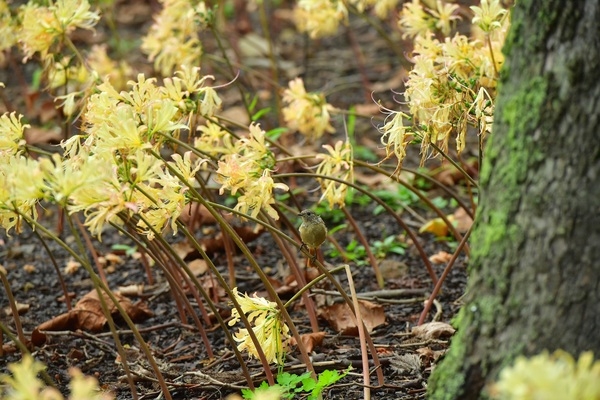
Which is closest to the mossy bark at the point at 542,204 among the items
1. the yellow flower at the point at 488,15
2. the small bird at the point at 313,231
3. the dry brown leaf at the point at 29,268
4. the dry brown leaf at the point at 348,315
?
the small bird at the point at 313,231

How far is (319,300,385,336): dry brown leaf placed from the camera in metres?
3.27

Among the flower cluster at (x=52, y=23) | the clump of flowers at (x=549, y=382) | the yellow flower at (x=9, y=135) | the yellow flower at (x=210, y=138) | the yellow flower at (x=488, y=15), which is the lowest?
the clump of flowers at (x=549, y=382)

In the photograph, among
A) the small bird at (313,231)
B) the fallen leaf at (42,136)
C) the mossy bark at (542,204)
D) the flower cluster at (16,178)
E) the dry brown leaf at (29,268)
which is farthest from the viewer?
the fallen leaf at (42,136)

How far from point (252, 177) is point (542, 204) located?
108cm

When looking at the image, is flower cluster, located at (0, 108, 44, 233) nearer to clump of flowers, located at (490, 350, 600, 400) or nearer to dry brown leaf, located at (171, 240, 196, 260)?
clump of flowers, located at (490, 350, 600, 400)

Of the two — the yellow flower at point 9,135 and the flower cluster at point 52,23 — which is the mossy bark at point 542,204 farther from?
the flower cluster at point 52,23

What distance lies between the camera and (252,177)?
2758 mm

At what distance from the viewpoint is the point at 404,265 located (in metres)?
3.92

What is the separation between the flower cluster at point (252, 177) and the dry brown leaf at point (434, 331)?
0.73 m

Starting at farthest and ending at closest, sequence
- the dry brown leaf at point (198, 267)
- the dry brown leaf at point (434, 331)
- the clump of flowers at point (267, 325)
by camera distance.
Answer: the dry brown leaf at point (198, 267)
the dry brown leaf at point (434, 331)
the clump of flowers at point (267, 325)

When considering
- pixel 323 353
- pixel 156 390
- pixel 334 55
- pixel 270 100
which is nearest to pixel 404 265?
pixel 323 353

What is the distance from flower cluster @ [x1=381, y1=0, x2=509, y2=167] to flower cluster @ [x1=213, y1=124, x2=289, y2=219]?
15.2 inches

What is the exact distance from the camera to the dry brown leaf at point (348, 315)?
327 centimetres

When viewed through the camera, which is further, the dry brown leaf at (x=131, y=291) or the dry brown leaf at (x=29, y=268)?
the dry brown leaf at (x=29, y=268)
